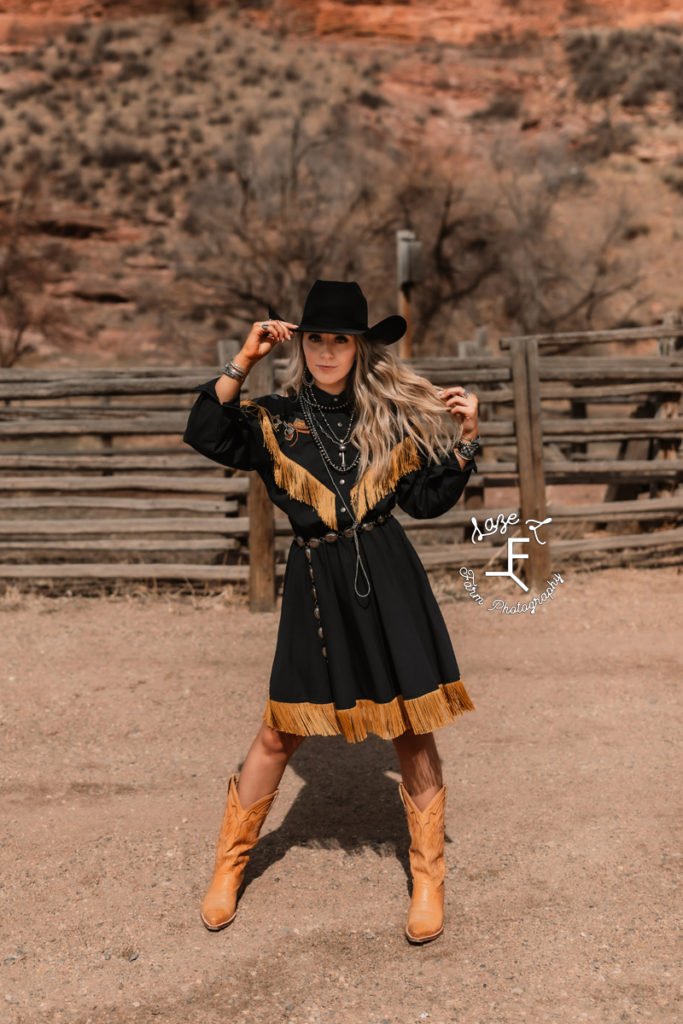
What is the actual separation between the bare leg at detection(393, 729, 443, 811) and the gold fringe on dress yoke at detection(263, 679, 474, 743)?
0.26 ft

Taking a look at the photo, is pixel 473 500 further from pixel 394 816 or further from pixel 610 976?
pixel 610 976

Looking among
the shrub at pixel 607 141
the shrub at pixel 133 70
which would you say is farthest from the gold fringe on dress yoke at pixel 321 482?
the shrub at pixel 133 70

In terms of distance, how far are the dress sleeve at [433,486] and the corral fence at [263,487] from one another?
125 inches

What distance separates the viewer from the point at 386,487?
8.60 ft

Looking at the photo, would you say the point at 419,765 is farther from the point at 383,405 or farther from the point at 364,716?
the point at 383,405

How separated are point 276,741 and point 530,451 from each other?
13.2ft

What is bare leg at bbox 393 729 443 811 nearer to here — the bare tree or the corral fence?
the corral fence

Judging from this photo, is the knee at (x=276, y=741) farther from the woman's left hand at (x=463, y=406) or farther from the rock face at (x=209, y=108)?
the rock face at (x=209, y=108)

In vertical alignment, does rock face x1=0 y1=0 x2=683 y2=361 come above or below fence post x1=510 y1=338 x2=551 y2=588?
above

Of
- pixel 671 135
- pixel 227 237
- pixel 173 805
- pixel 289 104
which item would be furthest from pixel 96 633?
pixel 671 135

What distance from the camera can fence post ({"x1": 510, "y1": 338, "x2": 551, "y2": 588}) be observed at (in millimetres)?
6258

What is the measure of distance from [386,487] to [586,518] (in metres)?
4.31

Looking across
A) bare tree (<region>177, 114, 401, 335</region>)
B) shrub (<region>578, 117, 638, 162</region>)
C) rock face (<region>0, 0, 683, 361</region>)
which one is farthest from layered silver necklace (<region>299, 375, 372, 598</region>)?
shrub (<region>578, 117, 638, 162</region>)

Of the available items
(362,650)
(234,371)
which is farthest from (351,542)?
(234,371)
